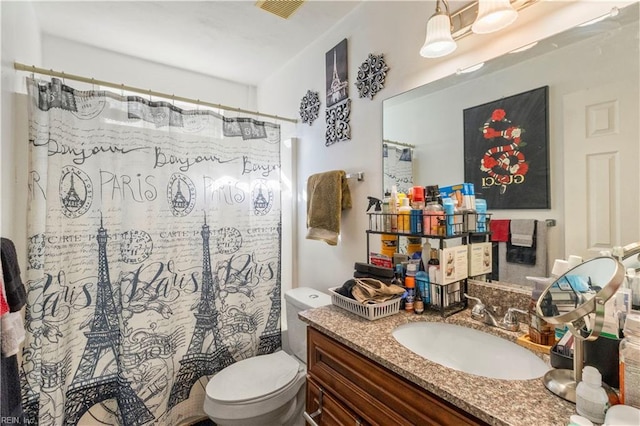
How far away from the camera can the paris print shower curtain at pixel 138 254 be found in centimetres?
139

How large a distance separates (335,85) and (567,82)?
1.15 metres

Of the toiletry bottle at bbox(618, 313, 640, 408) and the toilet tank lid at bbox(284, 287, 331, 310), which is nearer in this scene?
the toiletry bottle at bbox(618, 313, 640, 408)

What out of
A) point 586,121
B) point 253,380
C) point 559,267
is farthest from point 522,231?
point 253,380

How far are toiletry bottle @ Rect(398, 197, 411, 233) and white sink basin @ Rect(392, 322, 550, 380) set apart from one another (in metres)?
0.38

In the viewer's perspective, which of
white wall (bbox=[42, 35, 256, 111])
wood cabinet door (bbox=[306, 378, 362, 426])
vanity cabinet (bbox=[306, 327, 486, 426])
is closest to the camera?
vanity cabinet (bbox=[306, 327, 486, 426])

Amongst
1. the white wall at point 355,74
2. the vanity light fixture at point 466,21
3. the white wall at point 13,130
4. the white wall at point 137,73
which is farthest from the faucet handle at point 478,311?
the white wall at point 137,73

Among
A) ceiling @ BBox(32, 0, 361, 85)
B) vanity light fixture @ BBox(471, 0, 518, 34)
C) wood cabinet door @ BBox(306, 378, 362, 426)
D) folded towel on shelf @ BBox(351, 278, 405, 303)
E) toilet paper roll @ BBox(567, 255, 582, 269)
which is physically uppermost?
ceiling @ BBox(32, 0, 361, 85)

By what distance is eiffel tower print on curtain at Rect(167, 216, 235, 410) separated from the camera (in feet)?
5.71

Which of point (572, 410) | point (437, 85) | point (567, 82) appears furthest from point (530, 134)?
point (572, 410)

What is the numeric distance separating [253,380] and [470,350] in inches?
42.9

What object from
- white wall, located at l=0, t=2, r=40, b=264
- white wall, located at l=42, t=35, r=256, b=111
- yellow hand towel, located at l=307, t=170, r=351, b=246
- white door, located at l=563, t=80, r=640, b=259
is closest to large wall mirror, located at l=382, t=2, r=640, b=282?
white door, located at l=563, t=80, r=640, b=259

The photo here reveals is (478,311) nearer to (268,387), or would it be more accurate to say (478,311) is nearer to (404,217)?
(404,217)

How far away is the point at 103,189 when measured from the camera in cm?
153

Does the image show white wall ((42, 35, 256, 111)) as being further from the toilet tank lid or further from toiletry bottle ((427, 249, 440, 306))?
toiletry bottle ((427, 249, 440, 306))
